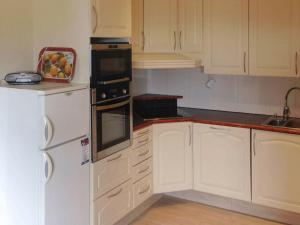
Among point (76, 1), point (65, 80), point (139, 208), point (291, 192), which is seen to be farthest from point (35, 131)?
point (291, 192)

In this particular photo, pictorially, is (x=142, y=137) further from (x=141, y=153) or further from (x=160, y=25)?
(x=160, y=25)

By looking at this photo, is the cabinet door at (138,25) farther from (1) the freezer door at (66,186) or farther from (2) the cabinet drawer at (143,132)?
(1) the freezer door at (66,186)

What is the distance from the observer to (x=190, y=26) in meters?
3.57

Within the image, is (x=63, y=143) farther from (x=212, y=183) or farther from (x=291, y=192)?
(x=291, y=192)

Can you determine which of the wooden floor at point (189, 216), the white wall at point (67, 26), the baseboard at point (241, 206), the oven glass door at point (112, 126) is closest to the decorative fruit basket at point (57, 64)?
the white wall at point (67, 26)

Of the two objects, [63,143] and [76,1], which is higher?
[76,1]

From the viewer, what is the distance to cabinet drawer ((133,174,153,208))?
326cm

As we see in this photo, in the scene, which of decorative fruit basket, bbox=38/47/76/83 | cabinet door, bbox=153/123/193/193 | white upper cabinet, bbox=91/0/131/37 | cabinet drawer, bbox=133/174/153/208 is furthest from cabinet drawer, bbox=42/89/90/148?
cabinet door, bbox=153/123/193/193

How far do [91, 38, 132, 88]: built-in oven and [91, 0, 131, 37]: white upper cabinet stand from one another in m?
0.06

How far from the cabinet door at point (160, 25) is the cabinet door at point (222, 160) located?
2.76 ft

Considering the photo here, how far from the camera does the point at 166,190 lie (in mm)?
3576

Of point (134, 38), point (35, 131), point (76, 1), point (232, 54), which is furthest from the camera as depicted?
point (134, 38)

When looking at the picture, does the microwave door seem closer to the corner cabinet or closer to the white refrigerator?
the white refrigerator

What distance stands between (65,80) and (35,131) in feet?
1.64
